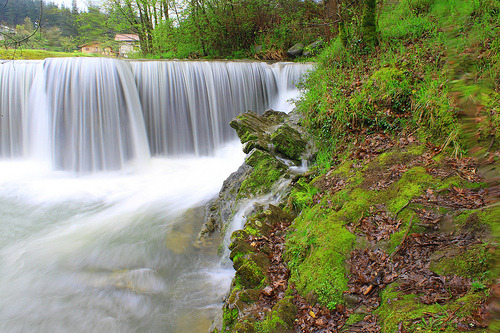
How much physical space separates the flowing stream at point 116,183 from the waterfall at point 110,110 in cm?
4

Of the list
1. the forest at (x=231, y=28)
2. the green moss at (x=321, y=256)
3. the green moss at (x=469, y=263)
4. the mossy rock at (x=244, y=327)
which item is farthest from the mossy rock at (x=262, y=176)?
the forest at (x=231, y=28)

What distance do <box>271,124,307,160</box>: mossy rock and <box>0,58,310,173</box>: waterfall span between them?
14.8 feet

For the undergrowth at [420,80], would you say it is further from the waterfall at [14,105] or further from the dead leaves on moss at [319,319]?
the waterfall at [14,105]

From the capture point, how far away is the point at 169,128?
10.4 m

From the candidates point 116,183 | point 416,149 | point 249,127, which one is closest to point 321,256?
point 416,149

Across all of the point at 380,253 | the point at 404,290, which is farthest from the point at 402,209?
the point at 404,290

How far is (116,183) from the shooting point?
8.61 m

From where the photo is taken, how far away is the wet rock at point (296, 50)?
1422 cm

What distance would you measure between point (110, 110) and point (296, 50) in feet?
31.0

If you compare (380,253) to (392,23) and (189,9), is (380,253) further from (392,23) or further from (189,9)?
(189,9)

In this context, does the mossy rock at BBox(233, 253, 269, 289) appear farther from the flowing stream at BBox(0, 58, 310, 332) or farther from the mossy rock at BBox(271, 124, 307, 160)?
the mossy rock at BBox(271, 124, 307, 160)

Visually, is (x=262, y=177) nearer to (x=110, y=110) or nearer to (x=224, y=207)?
(x=224, y=207)

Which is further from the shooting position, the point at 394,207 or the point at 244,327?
the point at 394,207

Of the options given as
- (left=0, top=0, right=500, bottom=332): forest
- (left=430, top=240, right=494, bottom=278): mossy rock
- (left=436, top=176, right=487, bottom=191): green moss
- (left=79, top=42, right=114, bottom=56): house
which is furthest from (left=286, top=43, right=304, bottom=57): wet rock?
(left=79, top=42, right=114, bottom=56): house
